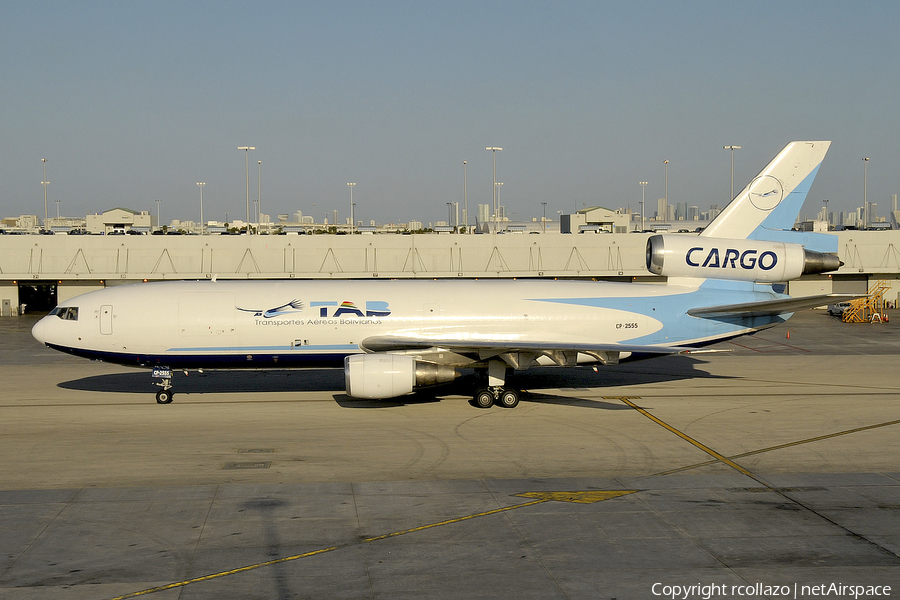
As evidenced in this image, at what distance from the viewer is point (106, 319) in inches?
1152

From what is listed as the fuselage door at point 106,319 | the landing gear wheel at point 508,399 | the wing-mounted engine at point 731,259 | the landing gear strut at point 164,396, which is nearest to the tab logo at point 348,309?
the landing gear wheel at point 508,399

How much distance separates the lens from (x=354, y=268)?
6247 cm

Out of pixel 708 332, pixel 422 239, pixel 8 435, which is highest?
pixel 422 239

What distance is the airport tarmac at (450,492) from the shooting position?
13.6 meters

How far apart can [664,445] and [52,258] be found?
5624 centimetres

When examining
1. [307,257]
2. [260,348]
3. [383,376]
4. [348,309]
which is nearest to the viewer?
[383,376]

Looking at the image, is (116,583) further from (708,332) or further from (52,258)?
(52,258)

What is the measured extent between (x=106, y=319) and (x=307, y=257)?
109 feet

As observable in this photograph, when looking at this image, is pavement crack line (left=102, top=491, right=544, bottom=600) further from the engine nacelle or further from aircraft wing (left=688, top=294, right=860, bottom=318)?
aircraft wing (left=688, top=294, right=860, bottom=318)

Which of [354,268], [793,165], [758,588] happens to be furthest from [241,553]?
[354,268]

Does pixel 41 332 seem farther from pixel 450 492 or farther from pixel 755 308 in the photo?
pixel 755 308

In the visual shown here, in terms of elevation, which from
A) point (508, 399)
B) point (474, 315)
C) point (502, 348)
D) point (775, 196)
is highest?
point (775, 196)

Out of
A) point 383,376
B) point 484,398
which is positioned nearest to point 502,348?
point 484,398

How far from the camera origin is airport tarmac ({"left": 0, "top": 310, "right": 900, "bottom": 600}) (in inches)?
536
